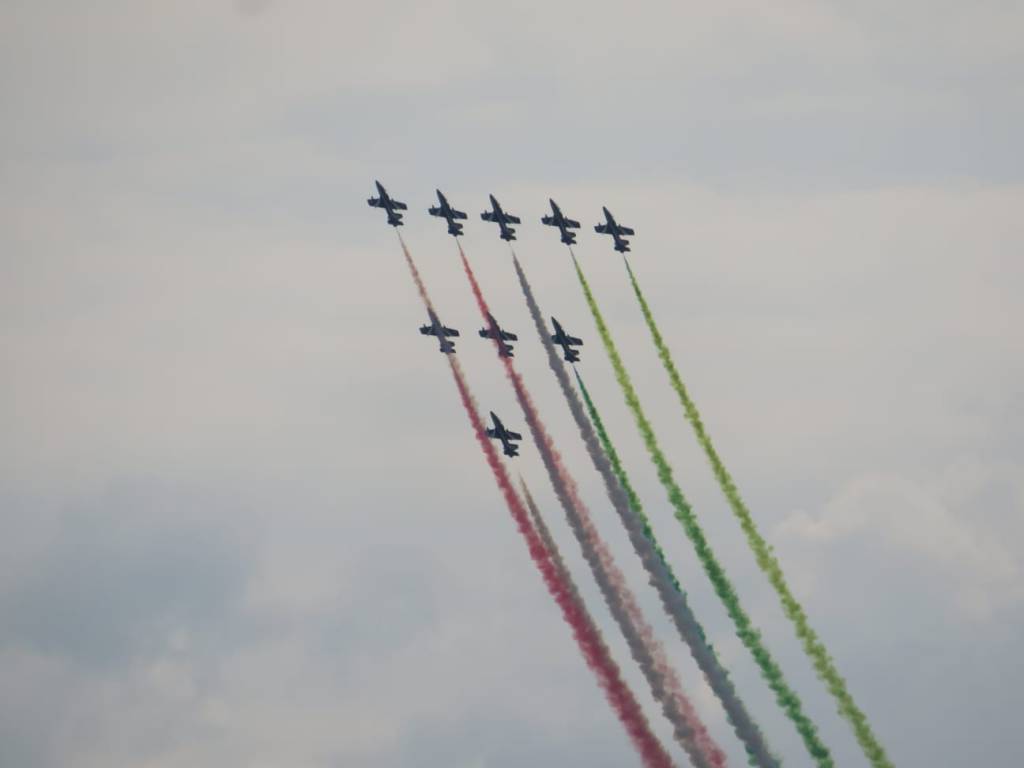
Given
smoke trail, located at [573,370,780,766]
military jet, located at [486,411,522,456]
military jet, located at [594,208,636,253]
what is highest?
military jet, located at [594,208,636,253]

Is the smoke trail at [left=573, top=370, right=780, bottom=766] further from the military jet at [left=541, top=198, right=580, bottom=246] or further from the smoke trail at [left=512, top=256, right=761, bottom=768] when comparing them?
the military jet at [left=541, top=198, right=580, bottom=246]

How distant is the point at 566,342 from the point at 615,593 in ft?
81.0

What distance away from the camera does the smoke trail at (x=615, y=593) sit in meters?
138

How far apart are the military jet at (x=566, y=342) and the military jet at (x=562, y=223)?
31.7ft

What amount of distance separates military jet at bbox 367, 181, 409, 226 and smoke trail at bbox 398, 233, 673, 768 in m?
21.8

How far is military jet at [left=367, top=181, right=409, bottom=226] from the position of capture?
16212cm

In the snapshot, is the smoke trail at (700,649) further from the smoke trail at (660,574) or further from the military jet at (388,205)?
the military jet at (388,205)

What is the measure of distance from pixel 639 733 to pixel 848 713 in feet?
59.7

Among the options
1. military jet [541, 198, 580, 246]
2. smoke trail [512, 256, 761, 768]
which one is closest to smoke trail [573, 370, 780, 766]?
smoke trail [512, 256, 761, 768]

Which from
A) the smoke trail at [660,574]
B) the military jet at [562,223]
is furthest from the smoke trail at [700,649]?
the military jet at [562,223]

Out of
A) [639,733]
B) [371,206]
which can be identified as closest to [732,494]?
[639,733]

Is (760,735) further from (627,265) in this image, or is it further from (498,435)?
(627,265)

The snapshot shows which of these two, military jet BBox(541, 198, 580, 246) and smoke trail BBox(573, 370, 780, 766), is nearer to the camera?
smoke trail BBox(573, 370, 780, 766)

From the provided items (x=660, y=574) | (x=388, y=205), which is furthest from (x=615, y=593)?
(x=388, y=205)
